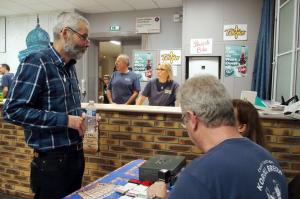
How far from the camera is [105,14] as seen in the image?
23.0 feet

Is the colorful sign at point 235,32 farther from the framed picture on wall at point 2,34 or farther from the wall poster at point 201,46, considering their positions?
the framed picture on wall at point 2,34

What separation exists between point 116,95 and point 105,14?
3394mm

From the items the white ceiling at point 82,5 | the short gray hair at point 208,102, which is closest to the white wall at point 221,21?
the white ceiling at point 82,5

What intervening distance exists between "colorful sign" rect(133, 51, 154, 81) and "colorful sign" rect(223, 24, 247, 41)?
1608mm

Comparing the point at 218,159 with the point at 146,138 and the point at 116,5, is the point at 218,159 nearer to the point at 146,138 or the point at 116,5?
the point at 146,138

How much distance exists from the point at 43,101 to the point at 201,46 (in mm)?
4604

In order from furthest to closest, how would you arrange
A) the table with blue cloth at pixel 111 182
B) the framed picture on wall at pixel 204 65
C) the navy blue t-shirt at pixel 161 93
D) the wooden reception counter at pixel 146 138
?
the framed picture on wall at pixel 204 65
the navy blue t-shirt at pixel 161 93
the wooden reception counter at pixel 146 138
the table with blue cloth at pixel 111 182

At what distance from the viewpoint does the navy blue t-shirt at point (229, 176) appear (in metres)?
0.76

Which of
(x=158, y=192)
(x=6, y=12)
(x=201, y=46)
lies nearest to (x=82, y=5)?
(x=6, y=12)

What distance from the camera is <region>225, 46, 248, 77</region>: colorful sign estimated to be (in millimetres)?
5612

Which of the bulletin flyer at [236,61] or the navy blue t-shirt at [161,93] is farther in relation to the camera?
the bulletin flyer at [236,61]

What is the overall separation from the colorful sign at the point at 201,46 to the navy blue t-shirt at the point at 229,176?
5083 millimetres

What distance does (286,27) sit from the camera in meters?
4.09

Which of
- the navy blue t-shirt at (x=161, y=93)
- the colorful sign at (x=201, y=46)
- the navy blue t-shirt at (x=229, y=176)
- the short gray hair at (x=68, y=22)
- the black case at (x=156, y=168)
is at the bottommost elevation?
the black case at (x=156, y=168)
